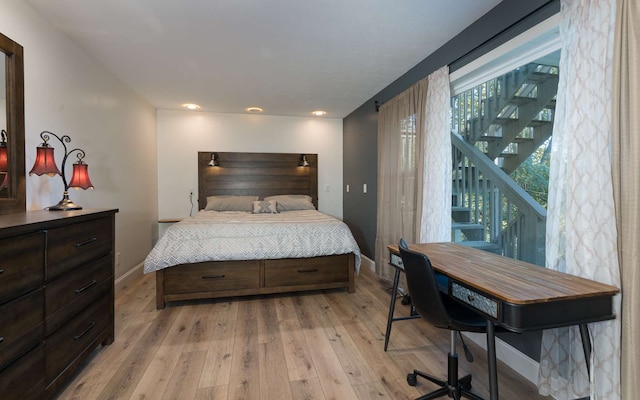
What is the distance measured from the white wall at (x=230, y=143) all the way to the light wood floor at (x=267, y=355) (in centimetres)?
210

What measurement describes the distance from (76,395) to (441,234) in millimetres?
2649

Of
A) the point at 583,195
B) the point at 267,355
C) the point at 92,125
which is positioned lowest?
the point at 267,355

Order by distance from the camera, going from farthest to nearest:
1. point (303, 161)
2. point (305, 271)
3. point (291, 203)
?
point (303, 161) → point (291, 203) → point (305, 271)

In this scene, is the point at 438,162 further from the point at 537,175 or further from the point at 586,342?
the point at 586,342

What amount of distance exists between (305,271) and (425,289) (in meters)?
1.75

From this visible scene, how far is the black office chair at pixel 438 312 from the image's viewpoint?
1357 millimetres

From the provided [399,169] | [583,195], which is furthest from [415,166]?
[583,195]

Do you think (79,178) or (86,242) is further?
(79,178)

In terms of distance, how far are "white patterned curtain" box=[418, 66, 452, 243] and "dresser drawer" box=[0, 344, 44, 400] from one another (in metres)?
2.59

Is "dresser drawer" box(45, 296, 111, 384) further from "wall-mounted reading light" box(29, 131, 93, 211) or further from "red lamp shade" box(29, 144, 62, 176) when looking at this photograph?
"red lamp shade" box(29, 144, 62, 176)

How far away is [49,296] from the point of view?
1.41 m

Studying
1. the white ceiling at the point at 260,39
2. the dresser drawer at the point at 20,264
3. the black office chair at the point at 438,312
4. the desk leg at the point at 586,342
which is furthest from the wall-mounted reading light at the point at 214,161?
the desk leg at the point at 586,342

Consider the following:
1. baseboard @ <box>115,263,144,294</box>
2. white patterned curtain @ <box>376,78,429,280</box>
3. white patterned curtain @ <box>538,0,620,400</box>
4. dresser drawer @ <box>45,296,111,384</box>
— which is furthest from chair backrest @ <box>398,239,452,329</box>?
baseboard @ <box>115,263,144,294</box>

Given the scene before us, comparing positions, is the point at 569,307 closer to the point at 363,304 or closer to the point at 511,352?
the point at 511,352
